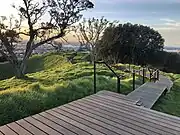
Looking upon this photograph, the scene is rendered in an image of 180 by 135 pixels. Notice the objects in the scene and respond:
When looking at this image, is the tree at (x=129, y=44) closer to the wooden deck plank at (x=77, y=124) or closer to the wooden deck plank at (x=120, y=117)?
the wooden deck plank at (x=120, y=117)

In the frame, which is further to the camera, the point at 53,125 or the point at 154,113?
the point at 154,113

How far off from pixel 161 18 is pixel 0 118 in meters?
21.5

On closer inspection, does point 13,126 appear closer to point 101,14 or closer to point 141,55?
point 101,14

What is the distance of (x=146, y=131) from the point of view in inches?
120

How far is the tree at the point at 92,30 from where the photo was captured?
19609mm

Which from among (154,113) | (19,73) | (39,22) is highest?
(39,22)

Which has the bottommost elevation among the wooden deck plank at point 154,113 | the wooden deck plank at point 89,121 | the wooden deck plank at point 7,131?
the wooden deck plank at point 154,113

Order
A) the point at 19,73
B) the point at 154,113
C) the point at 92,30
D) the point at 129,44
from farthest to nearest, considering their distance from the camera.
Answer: the point at 129,44 < the point at 92,30 < the point at 19,73 < the point at 154,113

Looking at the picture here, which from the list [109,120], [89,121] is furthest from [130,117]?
[89,121]

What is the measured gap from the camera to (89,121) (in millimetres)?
3322

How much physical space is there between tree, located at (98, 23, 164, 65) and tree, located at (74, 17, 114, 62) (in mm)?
1601

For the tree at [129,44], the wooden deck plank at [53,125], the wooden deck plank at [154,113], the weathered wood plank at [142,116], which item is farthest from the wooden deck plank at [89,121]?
the tree at [129,44]

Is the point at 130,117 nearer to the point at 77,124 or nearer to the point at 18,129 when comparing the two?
the point at 77,124

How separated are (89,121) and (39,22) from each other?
8.47m
